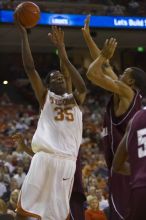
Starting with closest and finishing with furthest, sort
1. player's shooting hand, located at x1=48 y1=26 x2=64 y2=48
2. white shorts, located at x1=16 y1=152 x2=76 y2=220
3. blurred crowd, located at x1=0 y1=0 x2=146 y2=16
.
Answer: white shorts, located at x1=16 y1=152 x2=76 y2=220, player's shooting hand, located at x1=48 y1=26 x2=64 y2=48, blurred crowd, located at x1=0 y1=0 x2=146 y2=16

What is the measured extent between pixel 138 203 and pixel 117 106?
1510 mm

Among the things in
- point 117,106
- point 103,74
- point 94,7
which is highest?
point 103,74

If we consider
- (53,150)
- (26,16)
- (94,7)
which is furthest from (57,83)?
(94,7)

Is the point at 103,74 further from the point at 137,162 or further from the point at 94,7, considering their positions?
the point at 94,7

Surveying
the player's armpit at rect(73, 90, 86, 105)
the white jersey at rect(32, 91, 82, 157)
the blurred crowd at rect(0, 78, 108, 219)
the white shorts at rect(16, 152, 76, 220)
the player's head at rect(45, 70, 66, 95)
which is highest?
the player's head at rect(45, 70, 66, 95)

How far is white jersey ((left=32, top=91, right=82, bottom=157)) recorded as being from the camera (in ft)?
15.6

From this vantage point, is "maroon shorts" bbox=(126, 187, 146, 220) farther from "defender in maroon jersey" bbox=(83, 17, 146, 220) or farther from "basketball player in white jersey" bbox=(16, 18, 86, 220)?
"basketball player in white jersey" bbox=(16, 18, 86, 220)

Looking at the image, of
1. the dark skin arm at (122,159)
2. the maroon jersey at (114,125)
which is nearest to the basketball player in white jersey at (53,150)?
the maroon jersey at (114,125)

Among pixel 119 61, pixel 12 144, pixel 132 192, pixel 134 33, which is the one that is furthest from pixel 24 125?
pixel 132 192

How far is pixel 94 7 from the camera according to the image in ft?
59.5

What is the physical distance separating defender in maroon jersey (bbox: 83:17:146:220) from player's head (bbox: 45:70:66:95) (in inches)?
21.5

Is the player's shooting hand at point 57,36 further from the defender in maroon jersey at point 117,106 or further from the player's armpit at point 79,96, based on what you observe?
the defender in maroon jersey at point 117,106

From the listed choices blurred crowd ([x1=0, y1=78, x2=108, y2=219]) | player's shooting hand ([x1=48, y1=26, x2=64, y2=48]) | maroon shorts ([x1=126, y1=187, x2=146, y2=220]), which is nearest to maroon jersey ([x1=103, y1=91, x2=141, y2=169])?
player's shooting hand ([x1=48, y1=26, x2=64, y2=48])

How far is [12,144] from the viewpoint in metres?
13.9
